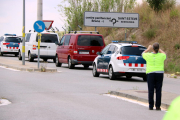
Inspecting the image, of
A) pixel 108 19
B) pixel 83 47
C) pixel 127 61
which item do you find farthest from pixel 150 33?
pixel 127 61

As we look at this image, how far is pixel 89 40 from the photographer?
21.1 m

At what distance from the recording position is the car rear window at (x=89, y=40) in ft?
68.8

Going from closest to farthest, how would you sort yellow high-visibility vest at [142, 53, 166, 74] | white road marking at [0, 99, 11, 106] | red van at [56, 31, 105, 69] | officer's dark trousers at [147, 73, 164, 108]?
officer's dark trousers at [147, 73, 164, 108] → yellow high-visibility vest at [142, 53, 166, 74] → white road marking at [0, 99, 11, 106] → red van at [56, 31, 105, 69]

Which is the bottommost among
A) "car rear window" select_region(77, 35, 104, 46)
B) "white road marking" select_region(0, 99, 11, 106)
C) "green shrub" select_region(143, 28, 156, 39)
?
"white road marking" select_region(0, 99, 11, 106)

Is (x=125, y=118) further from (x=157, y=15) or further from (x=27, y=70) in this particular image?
(x=157, y=15)

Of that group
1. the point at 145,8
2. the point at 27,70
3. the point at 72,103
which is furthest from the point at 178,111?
the point at 145,8

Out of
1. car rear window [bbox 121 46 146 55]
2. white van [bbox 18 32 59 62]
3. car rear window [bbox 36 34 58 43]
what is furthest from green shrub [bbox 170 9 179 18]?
car rear window [bbox 121 46 146 55]

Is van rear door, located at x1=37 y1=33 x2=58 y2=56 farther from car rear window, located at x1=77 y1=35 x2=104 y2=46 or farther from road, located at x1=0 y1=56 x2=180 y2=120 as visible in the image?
road, located at x1=0 y1=56 x2=180 y2=120

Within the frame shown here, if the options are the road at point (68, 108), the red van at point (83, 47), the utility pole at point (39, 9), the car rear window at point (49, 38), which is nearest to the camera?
the road at point (68, 108)

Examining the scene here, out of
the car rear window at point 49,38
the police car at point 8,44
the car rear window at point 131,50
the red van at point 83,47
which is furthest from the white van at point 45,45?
the car rear window at point 131,50

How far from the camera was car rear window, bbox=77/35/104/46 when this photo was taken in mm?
20969

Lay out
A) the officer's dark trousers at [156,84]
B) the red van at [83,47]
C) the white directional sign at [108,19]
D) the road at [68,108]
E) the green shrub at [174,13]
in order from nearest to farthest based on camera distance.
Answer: the road at [68,108]
the officer's dark trousers at [156,84]
the red van at [83,47]
the green shrub at [174,13]
the white directional sign at [108,19]

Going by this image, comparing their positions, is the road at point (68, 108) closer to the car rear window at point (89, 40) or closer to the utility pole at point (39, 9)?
the car rear window at point (89, 40)

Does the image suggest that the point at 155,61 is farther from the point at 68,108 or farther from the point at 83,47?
the point at 83,47
